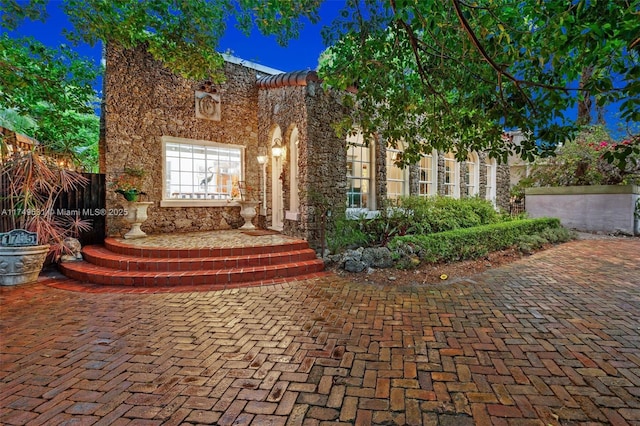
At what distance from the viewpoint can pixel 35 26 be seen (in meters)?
4.90

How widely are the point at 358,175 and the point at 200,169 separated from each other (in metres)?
4.37

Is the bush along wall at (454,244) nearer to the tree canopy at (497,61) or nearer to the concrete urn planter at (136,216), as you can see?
the tree canopy at (497,61)

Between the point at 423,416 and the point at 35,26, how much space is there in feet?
24.5

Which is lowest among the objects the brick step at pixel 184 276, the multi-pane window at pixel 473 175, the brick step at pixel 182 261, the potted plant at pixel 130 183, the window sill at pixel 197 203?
the brick step at pixel 184 276

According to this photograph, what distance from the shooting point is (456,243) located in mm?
5941

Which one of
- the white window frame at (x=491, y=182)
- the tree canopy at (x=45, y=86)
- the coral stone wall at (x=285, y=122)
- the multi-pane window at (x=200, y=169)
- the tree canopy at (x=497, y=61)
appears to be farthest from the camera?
the white window frame at (x=491, y=182)

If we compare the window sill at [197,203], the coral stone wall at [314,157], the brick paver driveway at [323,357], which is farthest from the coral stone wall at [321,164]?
the window sill at [197,203]

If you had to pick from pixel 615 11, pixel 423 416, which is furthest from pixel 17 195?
pixel 615 11

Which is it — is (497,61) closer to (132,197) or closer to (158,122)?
(132,197)

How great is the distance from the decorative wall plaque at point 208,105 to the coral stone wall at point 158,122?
13 cm

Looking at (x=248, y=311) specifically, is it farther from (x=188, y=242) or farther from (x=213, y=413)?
(x=188, y=242)

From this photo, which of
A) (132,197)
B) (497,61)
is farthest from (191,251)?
(497,61)

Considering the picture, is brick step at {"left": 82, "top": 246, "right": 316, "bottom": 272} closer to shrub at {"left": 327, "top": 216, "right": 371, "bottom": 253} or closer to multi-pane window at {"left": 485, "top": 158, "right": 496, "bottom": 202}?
shrub at {"left": 327, "top": 216, "right": 371, "bottom": 253}

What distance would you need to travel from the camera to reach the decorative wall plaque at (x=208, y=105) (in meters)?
8.00
